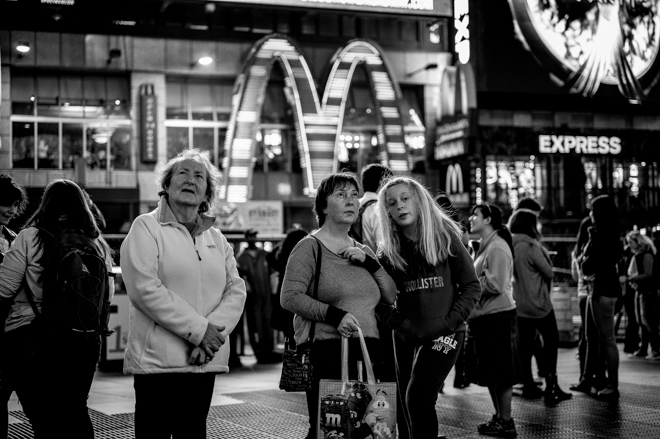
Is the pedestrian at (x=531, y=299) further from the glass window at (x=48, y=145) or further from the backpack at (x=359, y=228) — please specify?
the glass window at (x=48, y=145)

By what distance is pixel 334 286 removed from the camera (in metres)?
5.35

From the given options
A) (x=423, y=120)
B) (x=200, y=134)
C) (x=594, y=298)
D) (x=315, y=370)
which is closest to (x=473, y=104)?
(x=423, y=120)

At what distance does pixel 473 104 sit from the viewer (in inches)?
1161

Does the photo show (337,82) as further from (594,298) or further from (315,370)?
(315,370)

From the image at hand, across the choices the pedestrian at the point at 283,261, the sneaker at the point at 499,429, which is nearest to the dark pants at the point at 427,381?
the pedestrian at the point at 283,261

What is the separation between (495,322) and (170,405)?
176 inches

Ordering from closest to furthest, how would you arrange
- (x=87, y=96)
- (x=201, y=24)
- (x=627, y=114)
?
(x=87, y=96)
(x=201, y=24)
(x=627, y=114)

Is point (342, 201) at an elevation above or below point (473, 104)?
below

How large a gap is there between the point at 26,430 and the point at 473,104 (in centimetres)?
2333

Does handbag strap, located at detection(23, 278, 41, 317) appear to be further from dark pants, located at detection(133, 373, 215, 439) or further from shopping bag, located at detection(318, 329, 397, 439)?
shopping bag, located at detection(318, 329, 397, 439)

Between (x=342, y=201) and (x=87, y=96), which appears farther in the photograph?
(x=87, y=96)

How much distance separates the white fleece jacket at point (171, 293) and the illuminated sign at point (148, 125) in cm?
2458

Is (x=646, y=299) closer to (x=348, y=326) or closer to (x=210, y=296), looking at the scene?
(x=348, y=326)

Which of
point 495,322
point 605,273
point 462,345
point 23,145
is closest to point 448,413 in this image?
point 495,322
